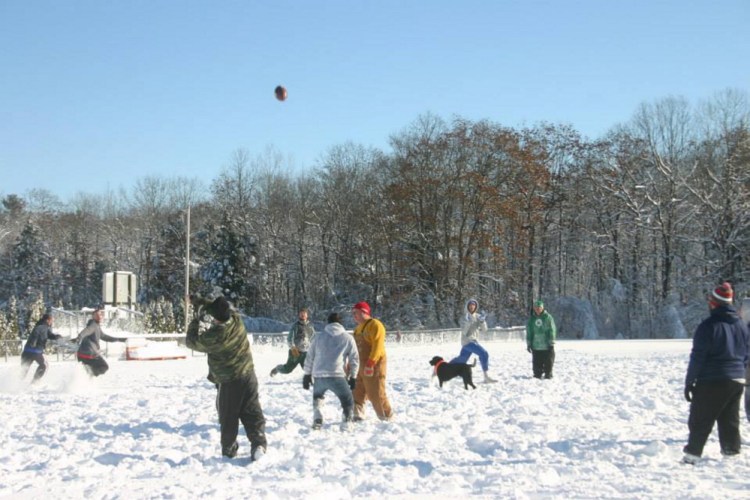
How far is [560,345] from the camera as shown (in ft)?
108

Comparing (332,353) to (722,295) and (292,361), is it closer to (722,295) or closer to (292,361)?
(722,295)

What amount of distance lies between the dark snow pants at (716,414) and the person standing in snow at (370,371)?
4.21 meters

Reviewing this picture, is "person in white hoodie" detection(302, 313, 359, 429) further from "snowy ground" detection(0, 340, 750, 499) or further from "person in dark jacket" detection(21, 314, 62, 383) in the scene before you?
Answer: "person in dark jacket" detection(21, 314, 62, 383)

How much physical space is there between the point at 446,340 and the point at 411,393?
70.9 ft

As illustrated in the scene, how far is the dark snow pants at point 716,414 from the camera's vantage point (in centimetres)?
755

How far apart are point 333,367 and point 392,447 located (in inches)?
68.7

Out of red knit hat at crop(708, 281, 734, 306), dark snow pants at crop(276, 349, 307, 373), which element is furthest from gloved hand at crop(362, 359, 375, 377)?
dark snow pants at crop(276, 349, 307, 373)

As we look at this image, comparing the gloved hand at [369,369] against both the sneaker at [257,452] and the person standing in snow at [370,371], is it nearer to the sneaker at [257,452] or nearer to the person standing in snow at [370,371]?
the person standing in snow at [370,371]

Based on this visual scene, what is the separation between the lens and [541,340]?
16.4 meters

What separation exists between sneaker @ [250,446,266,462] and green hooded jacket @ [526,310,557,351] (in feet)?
30.4

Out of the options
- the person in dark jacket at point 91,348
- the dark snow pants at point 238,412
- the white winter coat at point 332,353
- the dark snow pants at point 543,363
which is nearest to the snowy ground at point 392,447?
the dark snow pants at point 238,412

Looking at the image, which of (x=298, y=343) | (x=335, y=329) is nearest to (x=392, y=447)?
(x=335, y=329)

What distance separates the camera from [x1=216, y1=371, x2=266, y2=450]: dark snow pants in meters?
8.35

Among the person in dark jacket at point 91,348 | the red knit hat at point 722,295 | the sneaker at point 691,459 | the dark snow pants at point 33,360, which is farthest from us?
the dark snow pants at point 33,360
